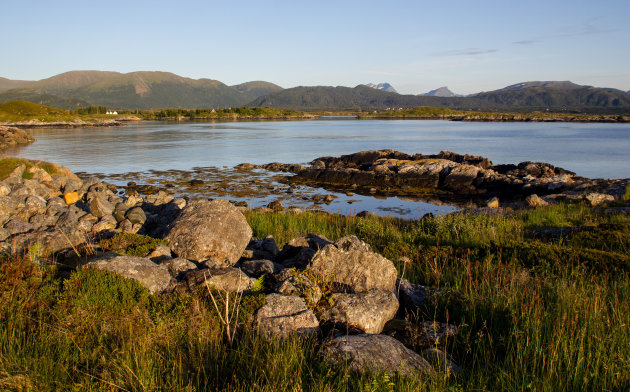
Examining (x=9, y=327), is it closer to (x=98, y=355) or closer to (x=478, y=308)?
(x=98, y=355)

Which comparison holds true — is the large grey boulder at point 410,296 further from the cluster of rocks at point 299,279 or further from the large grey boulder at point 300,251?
the large grey boulder at point 300,251

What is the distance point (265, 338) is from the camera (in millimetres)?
5062

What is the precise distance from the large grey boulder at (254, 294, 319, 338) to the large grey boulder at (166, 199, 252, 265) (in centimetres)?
330

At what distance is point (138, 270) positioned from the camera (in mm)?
6352

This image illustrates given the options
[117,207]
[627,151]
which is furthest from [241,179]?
[627,151]

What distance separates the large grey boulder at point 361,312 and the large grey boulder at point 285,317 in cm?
36

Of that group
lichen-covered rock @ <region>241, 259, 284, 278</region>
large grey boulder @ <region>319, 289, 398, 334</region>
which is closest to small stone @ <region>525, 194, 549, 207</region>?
lichen-covered rock @ <region>241, 259, 284, 278</region>

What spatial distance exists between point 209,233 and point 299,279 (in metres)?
3.17

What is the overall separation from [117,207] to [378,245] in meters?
9.61

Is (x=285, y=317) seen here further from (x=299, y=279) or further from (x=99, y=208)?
(x=99, y=208)

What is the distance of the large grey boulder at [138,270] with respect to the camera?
6.27m

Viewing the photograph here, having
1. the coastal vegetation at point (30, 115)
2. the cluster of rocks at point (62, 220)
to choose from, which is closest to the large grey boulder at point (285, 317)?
the cluster of rocks at point (62, 220)

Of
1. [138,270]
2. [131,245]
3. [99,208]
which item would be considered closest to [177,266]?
[138,270]

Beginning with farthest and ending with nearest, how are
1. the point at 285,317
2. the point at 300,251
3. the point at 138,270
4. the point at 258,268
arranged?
the point at 300,251
the point at 258,268
the point at 138,270
the point at 285,317
